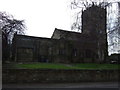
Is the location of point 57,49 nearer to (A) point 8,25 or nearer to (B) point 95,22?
(B) point 95,22

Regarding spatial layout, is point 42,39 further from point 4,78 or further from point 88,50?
point 4,78

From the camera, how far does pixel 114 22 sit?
2398 centimetres

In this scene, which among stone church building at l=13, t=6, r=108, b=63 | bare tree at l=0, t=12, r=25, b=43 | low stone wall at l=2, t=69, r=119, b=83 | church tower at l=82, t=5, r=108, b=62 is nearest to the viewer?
low stone wall at l=2, t=69, r=119, b=83

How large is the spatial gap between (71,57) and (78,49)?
3246 millimetres

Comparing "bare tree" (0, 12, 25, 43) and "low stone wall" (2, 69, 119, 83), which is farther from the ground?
"bare tree" (0, 12, 25, 43)

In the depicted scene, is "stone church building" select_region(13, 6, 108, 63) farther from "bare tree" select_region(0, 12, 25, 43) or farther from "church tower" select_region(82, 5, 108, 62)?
"bare tree" select_region(0, 12, 25, 43)

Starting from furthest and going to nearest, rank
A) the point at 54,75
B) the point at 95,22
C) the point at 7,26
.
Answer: the point at 95,22 → the point at 7,26 → the point at 54,75

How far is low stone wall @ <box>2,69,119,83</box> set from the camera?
15.8m

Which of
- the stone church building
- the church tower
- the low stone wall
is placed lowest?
the low stone wall

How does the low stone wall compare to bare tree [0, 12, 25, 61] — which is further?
bare tree [0, 12, 25, 61]

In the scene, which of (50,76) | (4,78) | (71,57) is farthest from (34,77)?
(71,57)

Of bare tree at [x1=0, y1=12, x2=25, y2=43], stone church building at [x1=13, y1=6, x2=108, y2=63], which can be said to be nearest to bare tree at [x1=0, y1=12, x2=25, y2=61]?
bare tree at [x1=0, y1=12, x2=25, y2=43]

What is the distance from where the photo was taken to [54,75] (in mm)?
17094

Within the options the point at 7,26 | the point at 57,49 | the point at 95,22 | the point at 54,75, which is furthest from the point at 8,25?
the point at 57,49
